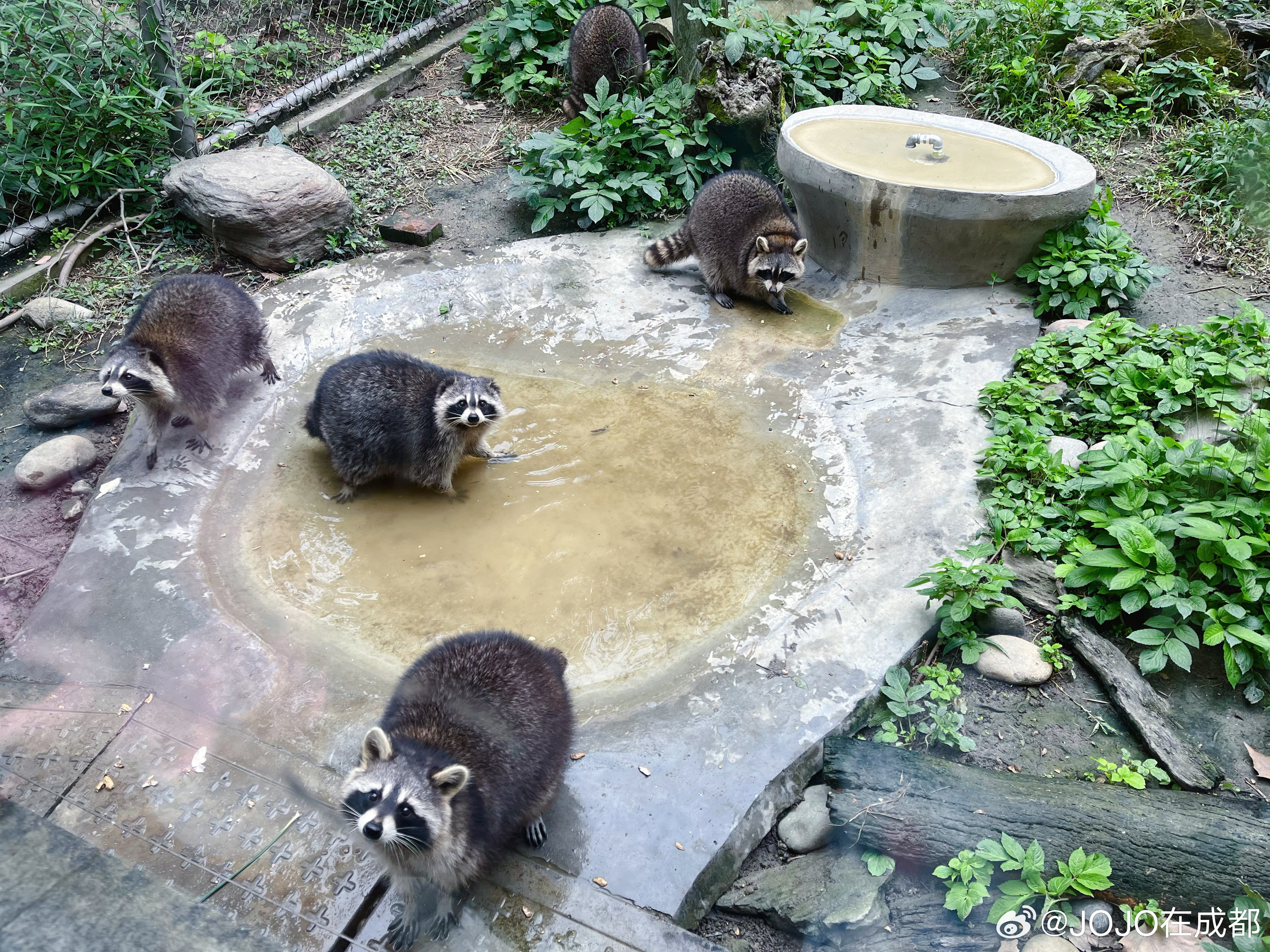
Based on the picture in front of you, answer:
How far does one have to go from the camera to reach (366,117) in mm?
7098

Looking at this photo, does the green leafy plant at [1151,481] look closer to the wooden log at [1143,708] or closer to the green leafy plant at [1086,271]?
the wooden log at [1143,708]

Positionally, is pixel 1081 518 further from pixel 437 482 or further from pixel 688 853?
pixel 437 482

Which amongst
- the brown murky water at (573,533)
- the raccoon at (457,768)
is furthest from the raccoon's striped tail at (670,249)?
the raccoon at (457,768)

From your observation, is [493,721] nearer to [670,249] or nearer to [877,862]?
[877,862]

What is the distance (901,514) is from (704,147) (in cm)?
366

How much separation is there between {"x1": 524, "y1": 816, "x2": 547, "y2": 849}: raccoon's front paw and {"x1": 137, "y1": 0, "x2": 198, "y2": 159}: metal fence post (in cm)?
528

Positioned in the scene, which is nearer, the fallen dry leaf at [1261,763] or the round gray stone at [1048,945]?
the round gray stone at [1048,945]

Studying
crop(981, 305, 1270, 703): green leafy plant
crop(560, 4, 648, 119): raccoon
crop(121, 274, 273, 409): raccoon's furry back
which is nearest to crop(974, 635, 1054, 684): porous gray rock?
crop(981, 305, 1270, 703): green leafy plant

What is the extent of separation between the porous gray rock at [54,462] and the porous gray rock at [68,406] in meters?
0.20

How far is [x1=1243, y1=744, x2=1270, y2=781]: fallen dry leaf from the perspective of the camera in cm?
276

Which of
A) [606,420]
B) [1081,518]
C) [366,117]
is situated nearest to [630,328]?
[606,420]

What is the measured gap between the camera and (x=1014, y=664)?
3.09 meters

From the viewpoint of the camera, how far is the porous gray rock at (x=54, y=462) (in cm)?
399

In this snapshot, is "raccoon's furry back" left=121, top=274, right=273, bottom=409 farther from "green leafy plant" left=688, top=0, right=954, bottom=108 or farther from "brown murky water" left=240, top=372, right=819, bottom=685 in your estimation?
"green leafy plant" left=688, top=0, right=954, bottom=108
